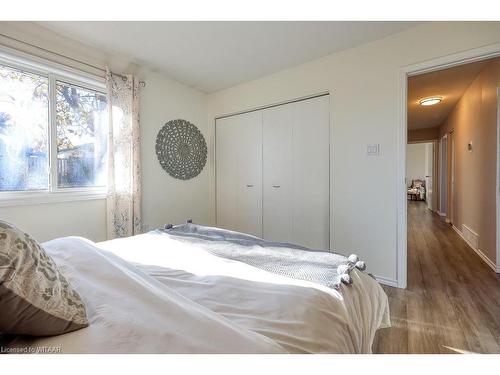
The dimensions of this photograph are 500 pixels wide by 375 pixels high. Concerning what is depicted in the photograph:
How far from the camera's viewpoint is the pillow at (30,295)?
25.1 inches

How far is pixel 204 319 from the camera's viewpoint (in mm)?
750

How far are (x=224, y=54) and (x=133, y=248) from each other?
223 centimetres

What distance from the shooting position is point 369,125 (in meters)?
2.55

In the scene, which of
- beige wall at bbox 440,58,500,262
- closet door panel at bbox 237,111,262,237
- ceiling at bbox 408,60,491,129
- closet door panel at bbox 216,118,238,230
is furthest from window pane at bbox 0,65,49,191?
beige wall at bbox 440,58,500,262

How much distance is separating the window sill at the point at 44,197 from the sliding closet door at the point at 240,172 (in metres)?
1.68

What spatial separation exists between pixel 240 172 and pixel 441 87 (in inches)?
132

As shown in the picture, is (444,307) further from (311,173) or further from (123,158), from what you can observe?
(123,158)

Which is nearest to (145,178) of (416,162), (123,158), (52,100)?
(123,158)

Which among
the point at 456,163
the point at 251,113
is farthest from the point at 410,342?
the point at 456,163

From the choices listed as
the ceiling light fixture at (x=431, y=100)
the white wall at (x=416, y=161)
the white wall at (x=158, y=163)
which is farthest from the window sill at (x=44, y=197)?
the white wall at (x=416, y=161)

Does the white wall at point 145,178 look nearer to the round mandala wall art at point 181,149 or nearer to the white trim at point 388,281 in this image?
the round mandala wall art at point 181,149

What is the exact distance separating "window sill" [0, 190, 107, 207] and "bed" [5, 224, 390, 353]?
3.45 feet

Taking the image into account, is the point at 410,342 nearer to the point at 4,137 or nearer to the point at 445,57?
the point at 445,57

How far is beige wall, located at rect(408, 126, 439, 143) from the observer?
22.2 ft
